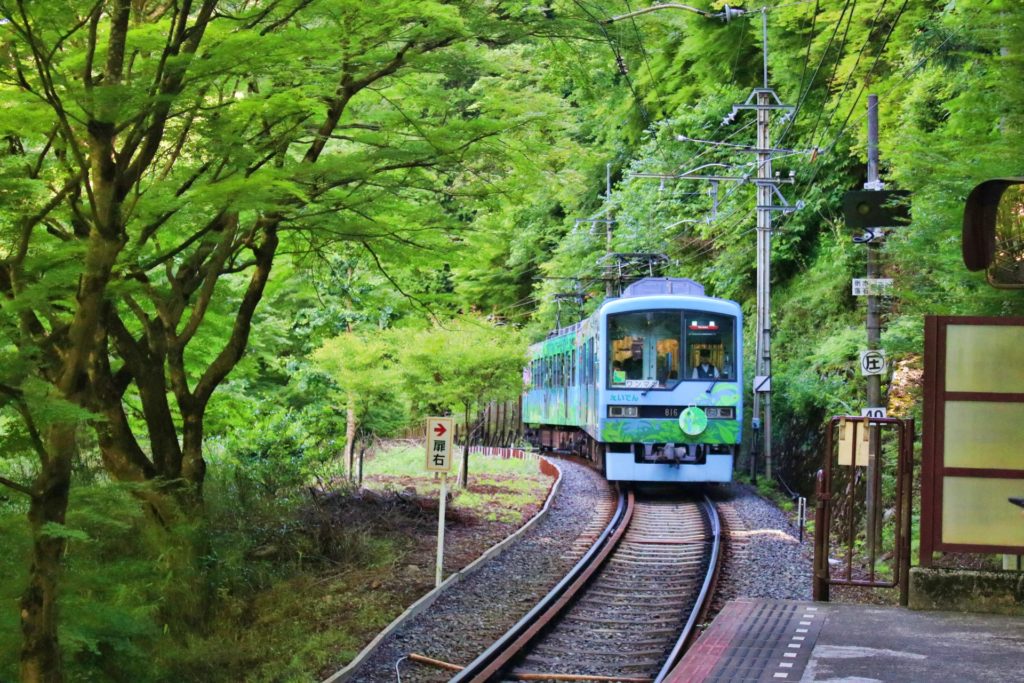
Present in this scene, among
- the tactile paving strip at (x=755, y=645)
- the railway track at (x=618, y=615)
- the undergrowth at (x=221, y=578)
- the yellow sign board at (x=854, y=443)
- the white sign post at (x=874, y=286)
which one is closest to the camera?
the tactile paving strip at (x=755, y=645)

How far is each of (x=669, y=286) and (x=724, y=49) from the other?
30.6 ft

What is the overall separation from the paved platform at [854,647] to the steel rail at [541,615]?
1.65 meters

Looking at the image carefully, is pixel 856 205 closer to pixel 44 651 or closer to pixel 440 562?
pixel 440 562

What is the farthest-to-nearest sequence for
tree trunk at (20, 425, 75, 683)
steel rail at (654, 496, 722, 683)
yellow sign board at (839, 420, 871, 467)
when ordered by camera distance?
1. yellow sign board at (839, 420, 871, 467)
2. steel rail at (654, 496, 722, 683)
3. tree trunk at (20, 425, 75, 683)

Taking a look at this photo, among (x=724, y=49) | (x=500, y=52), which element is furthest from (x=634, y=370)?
(x=724, y=49)

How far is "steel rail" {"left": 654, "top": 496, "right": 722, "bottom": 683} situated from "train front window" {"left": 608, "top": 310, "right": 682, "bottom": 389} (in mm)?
3121

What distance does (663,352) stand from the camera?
1817 centimetres

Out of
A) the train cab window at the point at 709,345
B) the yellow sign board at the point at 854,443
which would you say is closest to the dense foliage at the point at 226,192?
the yellow sign board at the point at 854,443

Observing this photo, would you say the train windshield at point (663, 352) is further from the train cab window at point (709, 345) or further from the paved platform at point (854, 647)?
the paved platform at point (854, 647)

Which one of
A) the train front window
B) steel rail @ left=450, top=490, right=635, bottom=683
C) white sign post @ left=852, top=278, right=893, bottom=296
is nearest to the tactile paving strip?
steel rail @ left=450, top=490, right=635, bottom=683

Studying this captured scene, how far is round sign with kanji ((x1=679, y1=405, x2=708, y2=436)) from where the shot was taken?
18.0 metres

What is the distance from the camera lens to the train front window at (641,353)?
1808 cm

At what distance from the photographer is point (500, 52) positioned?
34.7 ft

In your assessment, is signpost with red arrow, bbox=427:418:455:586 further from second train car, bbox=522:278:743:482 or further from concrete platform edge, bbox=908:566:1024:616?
second train car, bbox=522:278:743:482
